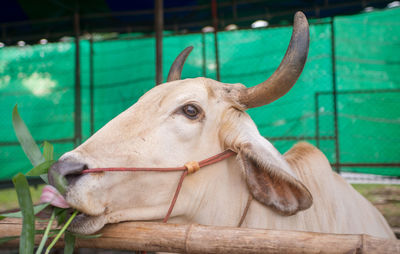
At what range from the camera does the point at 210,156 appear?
178 cm

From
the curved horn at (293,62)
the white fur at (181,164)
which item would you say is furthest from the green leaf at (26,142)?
the curved horn at (293,62)

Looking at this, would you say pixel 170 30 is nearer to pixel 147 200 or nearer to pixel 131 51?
pixel 131 51

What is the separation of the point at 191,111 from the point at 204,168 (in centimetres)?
31

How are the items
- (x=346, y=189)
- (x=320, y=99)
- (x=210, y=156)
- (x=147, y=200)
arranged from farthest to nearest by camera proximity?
(x=320, y=99) < (x=346, y=189) < (x=210, y=156) < (x=147, y=200)

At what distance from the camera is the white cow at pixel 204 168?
1.48m

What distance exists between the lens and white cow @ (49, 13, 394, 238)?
1479 mm

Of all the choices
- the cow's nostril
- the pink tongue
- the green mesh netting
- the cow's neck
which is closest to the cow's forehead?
the cow's neck

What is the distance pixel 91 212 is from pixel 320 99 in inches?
160

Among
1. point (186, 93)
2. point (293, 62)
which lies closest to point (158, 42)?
point (186, 93)

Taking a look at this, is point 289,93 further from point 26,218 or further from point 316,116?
point 26,218

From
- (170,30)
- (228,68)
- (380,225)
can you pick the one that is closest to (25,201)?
(380,225)

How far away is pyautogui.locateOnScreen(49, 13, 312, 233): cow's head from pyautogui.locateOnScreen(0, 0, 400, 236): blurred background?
2.17 m

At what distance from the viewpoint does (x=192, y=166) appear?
1.66 m

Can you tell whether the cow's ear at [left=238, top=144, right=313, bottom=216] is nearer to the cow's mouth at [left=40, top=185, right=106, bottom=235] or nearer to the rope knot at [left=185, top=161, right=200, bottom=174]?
the rope knot at [left=185, top=161, right=200, bottom=174]
